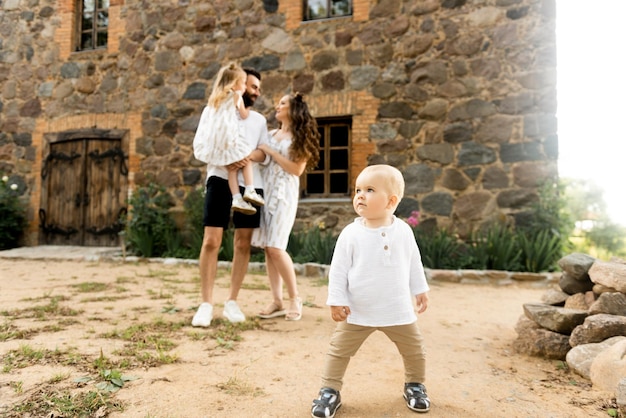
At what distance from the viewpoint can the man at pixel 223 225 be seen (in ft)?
9.95

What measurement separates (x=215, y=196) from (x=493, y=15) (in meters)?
4.87

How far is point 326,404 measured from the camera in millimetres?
1667

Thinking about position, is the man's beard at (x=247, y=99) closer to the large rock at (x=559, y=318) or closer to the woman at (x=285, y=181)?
the woman at (x=285, y=181)

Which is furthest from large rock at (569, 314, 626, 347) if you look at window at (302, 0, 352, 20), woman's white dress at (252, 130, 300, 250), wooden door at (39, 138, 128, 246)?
wooden door at (39, 138, 128, 246)

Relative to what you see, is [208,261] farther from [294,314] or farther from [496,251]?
[496,251]

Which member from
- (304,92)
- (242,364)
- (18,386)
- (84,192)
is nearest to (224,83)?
(242,364)

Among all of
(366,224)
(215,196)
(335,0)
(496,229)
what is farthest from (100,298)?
(335,0)

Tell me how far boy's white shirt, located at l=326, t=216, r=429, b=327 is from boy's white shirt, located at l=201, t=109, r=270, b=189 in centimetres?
151

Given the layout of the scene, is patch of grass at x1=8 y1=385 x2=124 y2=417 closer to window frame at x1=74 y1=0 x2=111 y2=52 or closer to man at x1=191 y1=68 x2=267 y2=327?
man at x1=191 y1=68 x2=267 y2=327

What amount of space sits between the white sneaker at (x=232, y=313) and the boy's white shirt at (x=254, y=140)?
847 millimetres

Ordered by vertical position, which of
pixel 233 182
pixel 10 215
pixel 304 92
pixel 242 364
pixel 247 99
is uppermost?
pixel 304 92

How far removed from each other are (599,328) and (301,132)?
212cm

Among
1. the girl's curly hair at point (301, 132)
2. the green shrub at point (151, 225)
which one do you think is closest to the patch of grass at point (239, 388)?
the girl's curly hair at point (301, 132)

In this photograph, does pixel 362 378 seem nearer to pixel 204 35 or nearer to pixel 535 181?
pixel 535 181
